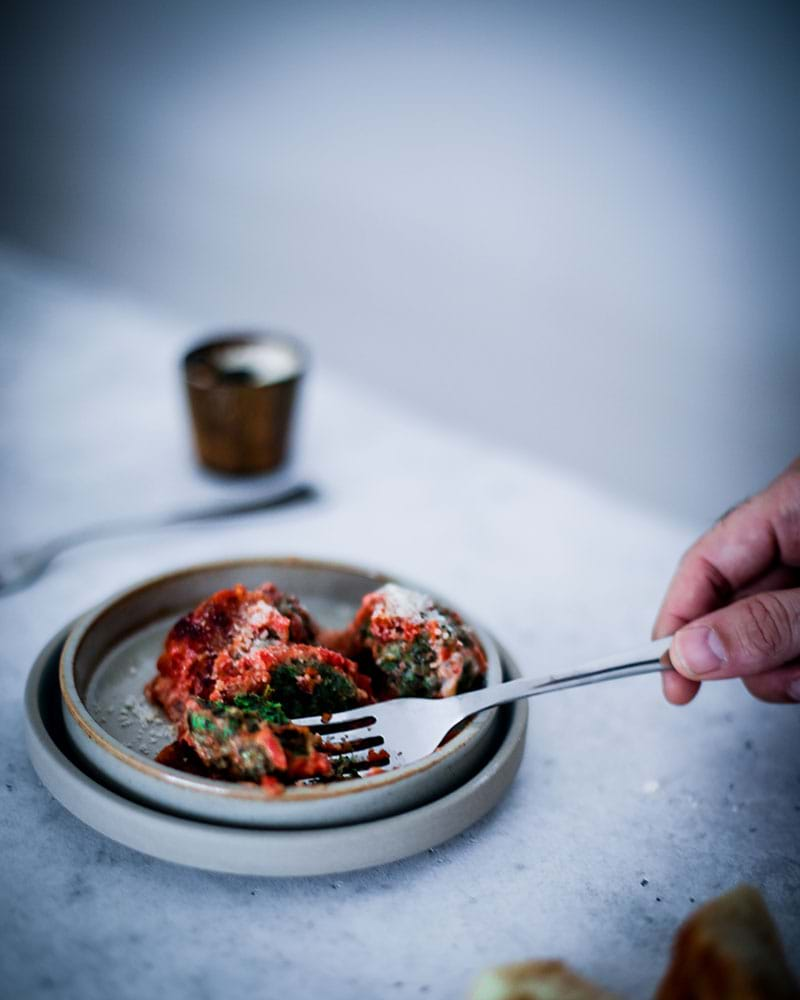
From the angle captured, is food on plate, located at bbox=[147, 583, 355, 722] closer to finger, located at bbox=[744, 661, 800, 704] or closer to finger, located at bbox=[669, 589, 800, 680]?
finger, located at bbox=[669, 589, 800, 680]

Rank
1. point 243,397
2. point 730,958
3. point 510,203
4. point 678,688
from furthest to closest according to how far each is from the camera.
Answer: point 510,203 → point 243,397 → point 678,688 → point 730,958

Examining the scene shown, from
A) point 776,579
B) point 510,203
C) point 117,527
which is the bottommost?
point 117,527

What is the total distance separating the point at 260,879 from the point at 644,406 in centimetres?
187

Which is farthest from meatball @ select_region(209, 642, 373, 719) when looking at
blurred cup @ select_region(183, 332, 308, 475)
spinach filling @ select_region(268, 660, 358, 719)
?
blurred cup @ select_region(183, 332, 308, 475)

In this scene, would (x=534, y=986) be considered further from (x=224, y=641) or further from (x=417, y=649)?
(x=224, y=641)

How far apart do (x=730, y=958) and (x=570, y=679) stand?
337 millimetres

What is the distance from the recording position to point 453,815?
0.87 metres

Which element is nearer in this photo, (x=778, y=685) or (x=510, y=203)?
(x=778, y=685)

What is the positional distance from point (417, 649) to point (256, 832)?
0.27 meters

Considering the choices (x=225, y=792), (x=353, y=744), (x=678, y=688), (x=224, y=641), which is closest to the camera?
(x=225, y=792)

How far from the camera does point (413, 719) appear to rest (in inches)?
37.4

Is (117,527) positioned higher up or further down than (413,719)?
further down

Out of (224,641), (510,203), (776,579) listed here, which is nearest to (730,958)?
(224,641)

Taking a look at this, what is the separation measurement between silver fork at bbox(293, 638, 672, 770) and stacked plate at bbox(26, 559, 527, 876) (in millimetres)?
20
